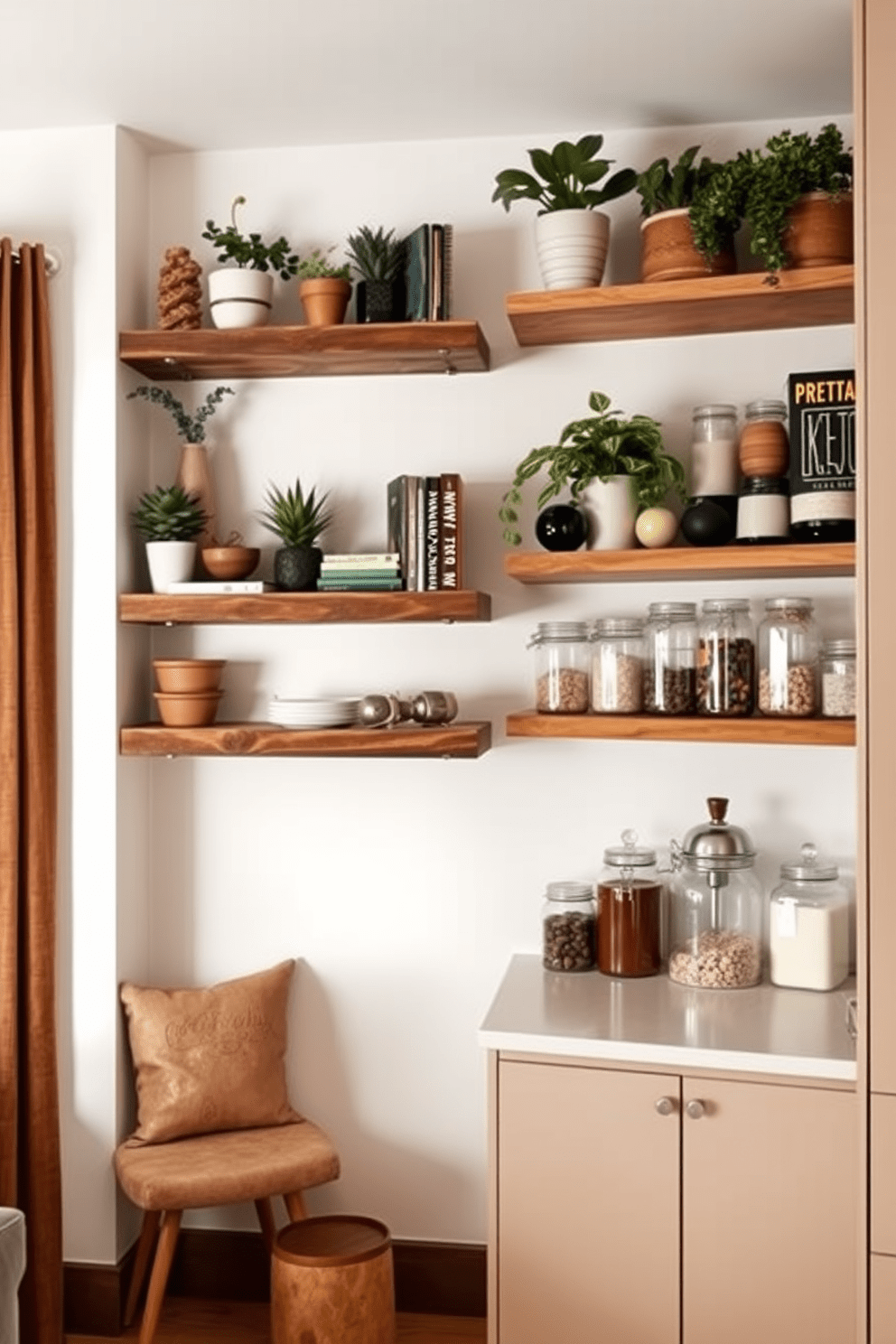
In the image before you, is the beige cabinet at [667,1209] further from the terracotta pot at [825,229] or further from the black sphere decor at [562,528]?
the terracotta pot at [825,229]

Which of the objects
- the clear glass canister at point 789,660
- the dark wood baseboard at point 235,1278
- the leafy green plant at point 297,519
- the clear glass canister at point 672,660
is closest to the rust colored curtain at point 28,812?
the dark wood baseboard at point 235,1278

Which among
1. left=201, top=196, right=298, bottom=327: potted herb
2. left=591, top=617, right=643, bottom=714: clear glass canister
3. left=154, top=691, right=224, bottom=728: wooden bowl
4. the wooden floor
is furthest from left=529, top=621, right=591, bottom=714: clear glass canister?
the wooden floor

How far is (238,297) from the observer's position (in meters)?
3.01

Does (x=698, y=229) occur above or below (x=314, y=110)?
below

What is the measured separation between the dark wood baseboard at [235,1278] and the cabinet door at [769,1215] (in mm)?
740

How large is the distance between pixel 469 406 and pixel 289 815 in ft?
3.41

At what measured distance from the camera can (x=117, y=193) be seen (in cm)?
304

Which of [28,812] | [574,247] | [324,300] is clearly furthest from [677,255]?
[28,812]

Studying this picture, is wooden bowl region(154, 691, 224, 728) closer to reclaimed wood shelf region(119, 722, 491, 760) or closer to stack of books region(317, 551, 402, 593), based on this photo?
reclaimed wood shelf region(119, 722, 491, 760)

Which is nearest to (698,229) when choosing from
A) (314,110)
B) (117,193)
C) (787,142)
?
(787,142)

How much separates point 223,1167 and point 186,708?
Result: 38.4 inches

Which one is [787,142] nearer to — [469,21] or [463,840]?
[469,21]

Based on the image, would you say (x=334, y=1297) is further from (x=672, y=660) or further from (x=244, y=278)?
(x=244, y=278)

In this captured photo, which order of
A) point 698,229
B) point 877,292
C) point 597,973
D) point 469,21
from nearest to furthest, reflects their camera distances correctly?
point 877,292
point 469,21
point 698,229
point 597,973
